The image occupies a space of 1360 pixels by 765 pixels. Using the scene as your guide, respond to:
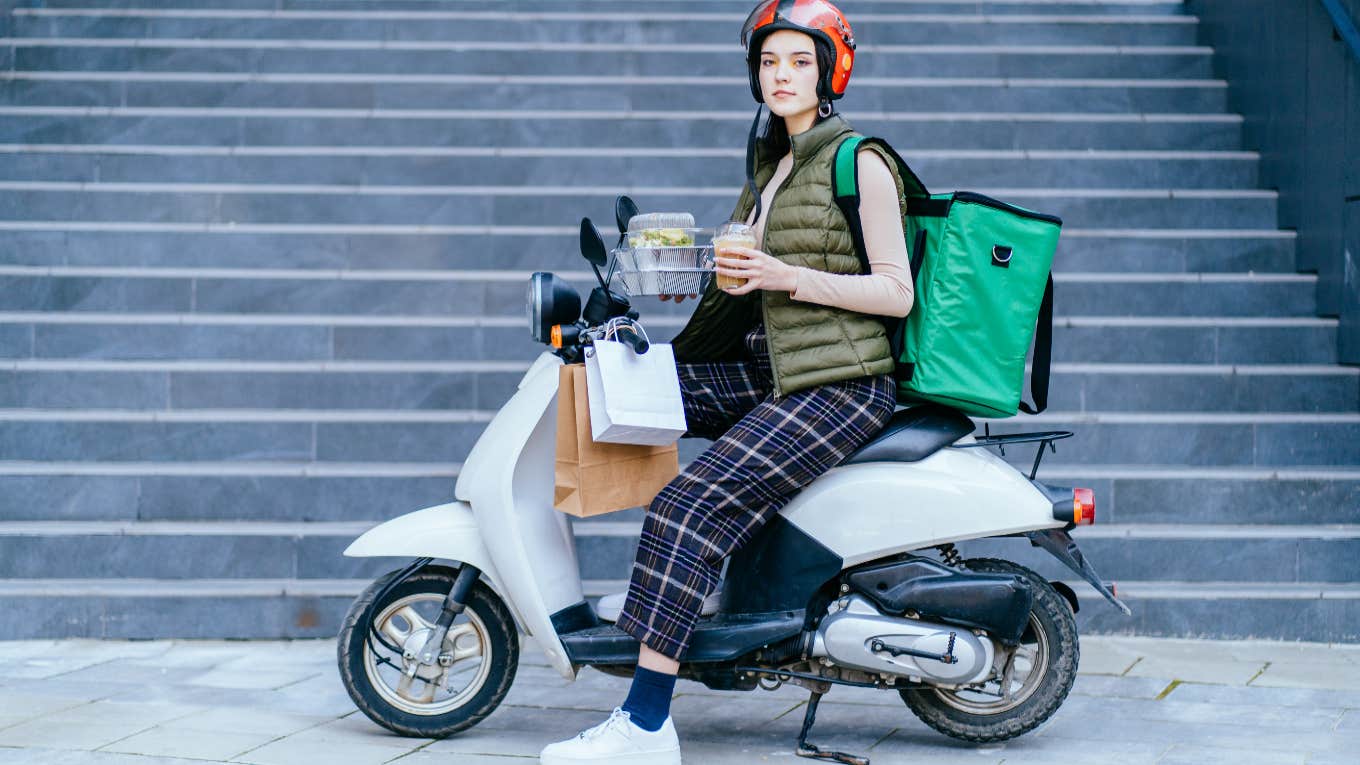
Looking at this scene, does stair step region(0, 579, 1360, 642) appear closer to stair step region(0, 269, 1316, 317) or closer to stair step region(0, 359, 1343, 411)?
stair step region(0, 359, 1343, 411)

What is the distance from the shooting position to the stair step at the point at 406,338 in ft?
19.3

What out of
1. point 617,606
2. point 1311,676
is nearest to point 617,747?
point 617,606

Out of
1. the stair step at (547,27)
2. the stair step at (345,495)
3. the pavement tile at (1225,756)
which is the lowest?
the pavement tile at (1225,756)

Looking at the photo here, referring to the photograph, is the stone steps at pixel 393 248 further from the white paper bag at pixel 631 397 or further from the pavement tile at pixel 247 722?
the white paper bag at pixel 631 397

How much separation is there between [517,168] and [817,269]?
3557mm

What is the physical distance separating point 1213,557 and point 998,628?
1.90m

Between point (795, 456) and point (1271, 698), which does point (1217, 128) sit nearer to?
point (1271, 698)

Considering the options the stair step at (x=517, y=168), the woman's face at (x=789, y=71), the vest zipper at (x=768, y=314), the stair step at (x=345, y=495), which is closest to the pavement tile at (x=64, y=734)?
the stair step at (x=345, y=495)

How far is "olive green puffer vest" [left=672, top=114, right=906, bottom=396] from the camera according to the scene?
3480 millimetres

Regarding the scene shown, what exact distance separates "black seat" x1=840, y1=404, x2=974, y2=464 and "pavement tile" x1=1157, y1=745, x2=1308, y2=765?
3.08 ft

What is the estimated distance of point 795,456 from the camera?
3.49 m

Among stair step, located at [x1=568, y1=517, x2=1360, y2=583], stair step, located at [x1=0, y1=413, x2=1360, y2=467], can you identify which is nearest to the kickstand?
stair step, located at [x1=568, y1=517, x2=1360, y2=583]

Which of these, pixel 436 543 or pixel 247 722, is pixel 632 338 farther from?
pixel 247 722

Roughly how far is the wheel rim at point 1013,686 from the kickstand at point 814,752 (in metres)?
0.29
